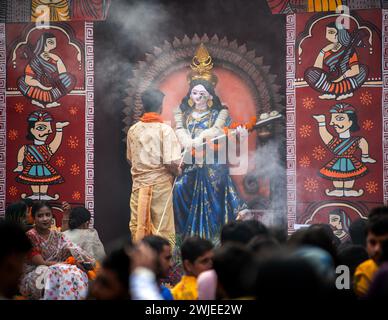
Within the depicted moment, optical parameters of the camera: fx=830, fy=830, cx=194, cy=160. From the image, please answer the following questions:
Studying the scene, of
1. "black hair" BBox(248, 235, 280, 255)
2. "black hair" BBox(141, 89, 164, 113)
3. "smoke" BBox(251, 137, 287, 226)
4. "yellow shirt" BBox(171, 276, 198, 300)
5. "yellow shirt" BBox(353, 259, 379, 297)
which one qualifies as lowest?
"yellow shirt" BBox(171, 276, 198, 300)

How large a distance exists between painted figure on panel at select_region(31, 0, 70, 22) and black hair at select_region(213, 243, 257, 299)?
7160mm

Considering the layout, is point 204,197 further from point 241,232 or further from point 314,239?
point 314,239

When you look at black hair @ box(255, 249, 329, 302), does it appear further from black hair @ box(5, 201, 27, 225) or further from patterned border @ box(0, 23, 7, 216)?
patterned border @ box(0, 23, 7, 216)

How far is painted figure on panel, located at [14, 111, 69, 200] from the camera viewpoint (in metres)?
10.8

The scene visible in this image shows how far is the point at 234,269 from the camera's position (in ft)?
13.3

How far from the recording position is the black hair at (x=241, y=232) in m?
5.55

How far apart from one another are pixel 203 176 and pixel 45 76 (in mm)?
2452

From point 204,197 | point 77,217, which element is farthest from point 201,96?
point 77,217

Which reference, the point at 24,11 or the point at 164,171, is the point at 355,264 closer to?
the point at 164,171

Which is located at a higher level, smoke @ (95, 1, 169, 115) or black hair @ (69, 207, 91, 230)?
smoke @ (95, 1, 169, 115)

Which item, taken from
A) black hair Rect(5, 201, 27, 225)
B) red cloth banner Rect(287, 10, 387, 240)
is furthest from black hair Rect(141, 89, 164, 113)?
black hair Rect(5, 201, 27, 225)

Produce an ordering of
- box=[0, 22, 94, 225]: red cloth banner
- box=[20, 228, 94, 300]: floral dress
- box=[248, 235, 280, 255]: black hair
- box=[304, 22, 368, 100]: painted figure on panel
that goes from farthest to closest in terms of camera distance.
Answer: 1. box=[0, 22, 94, 225]: red cloth banner
2. box=[304, 22, 368, 100]: painted figure on panel
3. box=[20, 228, 94, 300]: floral dress
4. box=[248, 235, 280, 255]: black hair

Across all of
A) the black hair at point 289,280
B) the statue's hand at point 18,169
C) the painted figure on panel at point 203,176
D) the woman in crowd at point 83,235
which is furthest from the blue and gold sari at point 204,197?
the black hair at point 289,280

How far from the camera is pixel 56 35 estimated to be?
10781mm
